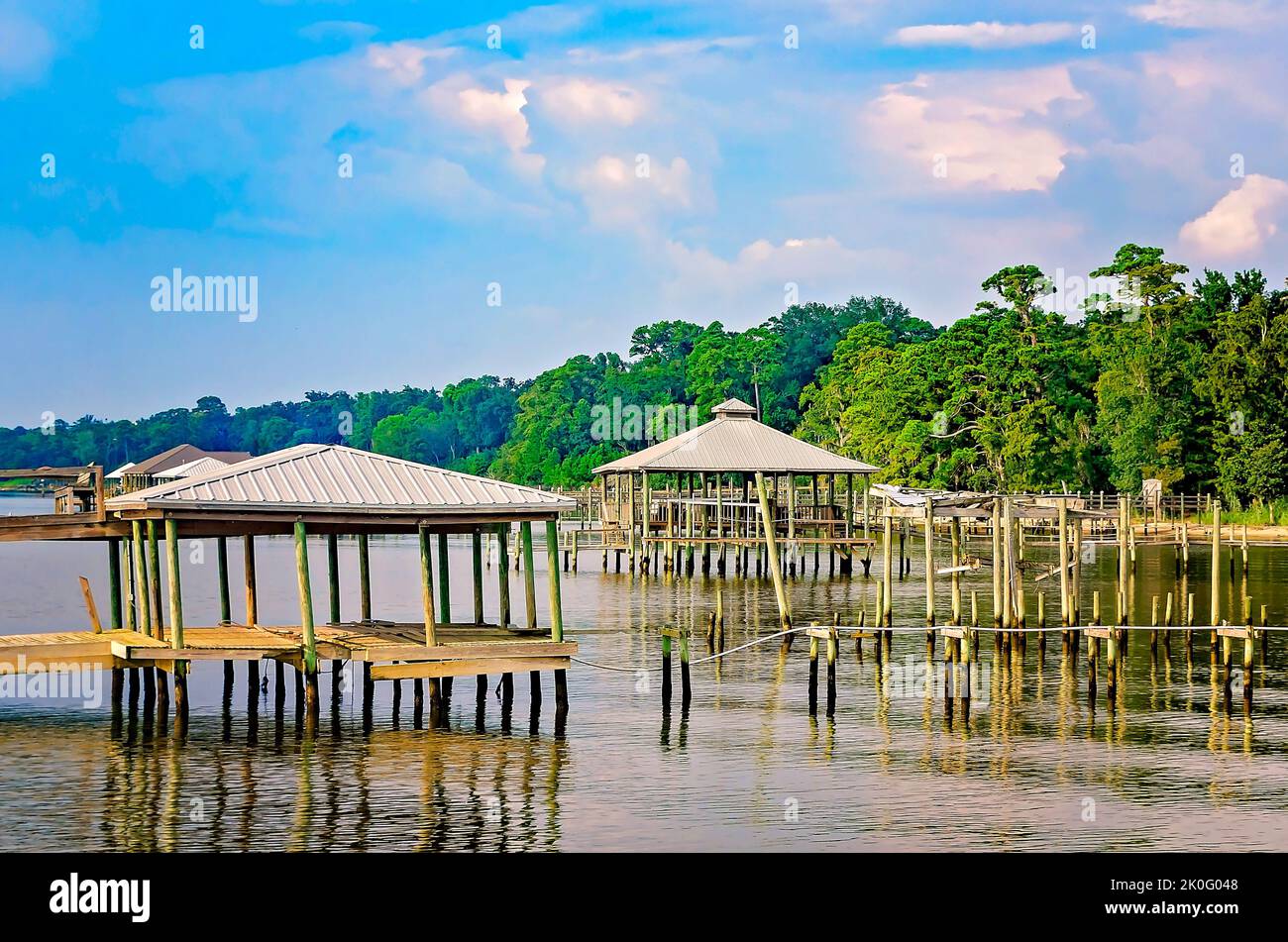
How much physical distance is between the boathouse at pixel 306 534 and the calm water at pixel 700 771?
1.17 m

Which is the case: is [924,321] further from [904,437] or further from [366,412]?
[366,412]

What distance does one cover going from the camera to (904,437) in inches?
2997

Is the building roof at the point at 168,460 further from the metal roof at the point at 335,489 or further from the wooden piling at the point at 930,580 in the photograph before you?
the metal roof at the point at 335,489

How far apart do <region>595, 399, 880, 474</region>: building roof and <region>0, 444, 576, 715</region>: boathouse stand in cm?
2881

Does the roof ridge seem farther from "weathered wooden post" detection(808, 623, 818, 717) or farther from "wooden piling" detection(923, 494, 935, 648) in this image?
"wooden piling" detection(923, 494, 935, 648)

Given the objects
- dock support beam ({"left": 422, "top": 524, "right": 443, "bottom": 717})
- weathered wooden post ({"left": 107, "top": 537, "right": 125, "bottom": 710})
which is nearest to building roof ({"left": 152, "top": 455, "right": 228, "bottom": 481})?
weathered wooden post ({"left": 107, "top": 537, "right": 125, "bottom": 710})

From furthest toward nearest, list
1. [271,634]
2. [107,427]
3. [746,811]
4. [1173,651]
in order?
1. [107,427]
2. [1173,651]
3. [271,634]
4. [746,811]

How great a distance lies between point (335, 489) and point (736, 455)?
108 ft

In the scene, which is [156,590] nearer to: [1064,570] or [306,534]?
[306,534]

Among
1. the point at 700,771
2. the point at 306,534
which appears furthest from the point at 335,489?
the point at 700,771

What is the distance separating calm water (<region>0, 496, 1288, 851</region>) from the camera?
16984 mm
